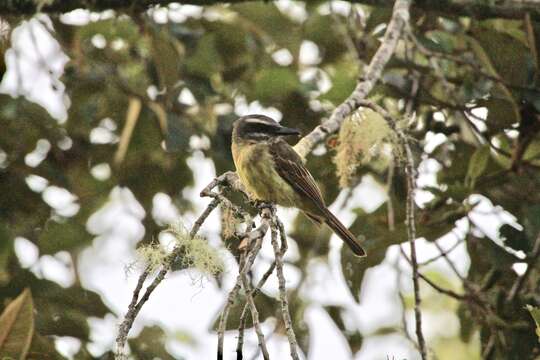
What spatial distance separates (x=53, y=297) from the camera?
4.18 meters

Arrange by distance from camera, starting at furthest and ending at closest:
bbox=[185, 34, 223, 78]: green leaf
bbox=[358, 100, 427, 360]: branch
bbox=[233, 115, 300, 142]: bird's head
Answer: bbox=[185, 34, 223, 78]: green leaf, bbox=[233, 115, 300, 142]: bird's head, bbox=[358, 100, 427, 360]: branch

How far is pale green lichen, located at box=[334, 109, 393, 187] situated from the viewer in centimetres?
406

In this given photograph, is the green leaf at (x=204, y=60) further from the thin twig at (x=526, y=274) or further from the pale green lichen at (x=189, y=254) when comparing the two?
the pale green lichen at (x=189, y=254)

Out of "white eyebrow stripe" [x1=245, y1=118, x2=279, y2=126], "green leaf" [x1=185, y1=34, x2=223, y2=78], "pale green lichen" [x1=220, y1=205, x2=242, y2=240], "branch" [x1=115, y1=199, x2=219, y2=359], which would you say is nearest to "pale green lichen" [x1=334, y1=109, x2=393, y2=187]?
"white eyebrow stripe" [x1=245, y1=118, x2=279, y2=126]

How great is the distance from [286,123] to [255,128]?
33cm

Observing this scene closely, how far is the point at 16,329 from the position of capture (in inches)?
114

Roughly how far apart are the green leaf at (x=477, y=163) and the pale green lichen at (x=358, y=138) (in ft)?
1.19

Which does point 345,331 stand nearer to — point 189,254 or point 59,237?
point 59,237

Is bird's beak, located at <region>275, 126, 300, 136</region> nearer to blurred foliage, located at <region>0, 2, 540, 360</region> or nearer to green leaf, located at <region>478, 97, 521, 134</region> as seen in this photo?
blurred foliage, located at <region>0, 2, 540, 360</region>

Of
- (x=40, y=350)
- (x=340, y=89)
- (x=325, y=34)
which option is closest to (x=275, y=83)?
(x=340, y=89)

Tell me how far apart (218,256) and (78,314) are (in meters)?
1.48

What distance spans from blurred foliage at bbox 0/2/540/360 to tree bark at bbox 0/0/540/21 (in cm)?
7

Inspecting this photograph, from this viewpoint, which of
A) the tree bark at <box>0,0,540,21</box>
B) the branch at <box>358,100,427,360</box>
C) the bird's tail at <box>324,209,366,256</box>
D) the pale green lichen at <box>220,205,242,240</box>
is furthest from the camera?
the tree bark at <box>0,0,540,21</box>

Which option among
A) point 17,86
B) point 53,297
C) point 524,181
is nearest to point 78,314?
point 53,297
